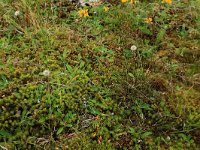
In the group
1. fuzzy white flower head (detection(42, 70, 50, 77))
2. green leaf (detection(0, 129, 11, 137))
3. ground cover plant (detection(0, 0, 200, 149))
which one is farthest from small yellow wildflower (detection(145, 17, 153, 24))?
green leaf (detection(0, 129, 11, 137))

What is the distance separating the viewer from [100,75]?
10.1 feet

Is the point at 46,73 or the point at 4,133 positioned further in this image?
the point at 46,73

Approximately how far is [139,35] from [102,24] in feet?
1.66

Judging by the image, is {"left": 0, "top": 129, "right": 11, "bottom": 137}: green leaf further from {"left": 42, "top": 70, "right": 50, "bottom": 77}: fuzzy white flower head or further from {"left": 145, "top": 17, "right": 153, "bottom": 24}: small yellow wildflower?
{"left": 145, "top": 17, "right": 153, "bottom": 24}: small yellow wildflower

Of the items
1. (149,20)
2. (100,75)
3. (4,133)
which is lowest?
(4,133)

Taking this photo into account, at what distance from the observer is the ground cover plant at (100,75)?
2615mm

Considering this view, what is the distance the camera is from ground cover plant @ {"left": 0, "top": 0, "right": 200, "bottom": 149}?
2.62 metres

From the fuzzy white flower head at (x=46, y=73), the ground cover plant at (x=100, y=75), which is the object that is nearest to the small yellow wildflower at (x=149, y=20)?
the ground cover plant at (x=100, y=75)

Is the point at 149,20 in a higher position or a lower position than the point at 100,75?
higher

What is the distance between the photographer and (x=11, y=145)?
2.43m

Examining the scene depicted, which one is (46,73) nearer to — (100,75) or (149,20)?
(100,75)

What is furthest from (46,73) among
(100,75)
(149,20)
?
(149,20)

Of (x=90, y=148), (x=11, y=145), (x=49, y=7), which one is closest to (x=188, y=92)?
(x=90, y=148)

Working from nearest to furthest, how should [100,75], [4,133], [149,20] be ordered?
[4,133] → [100,75] → [149,20]
